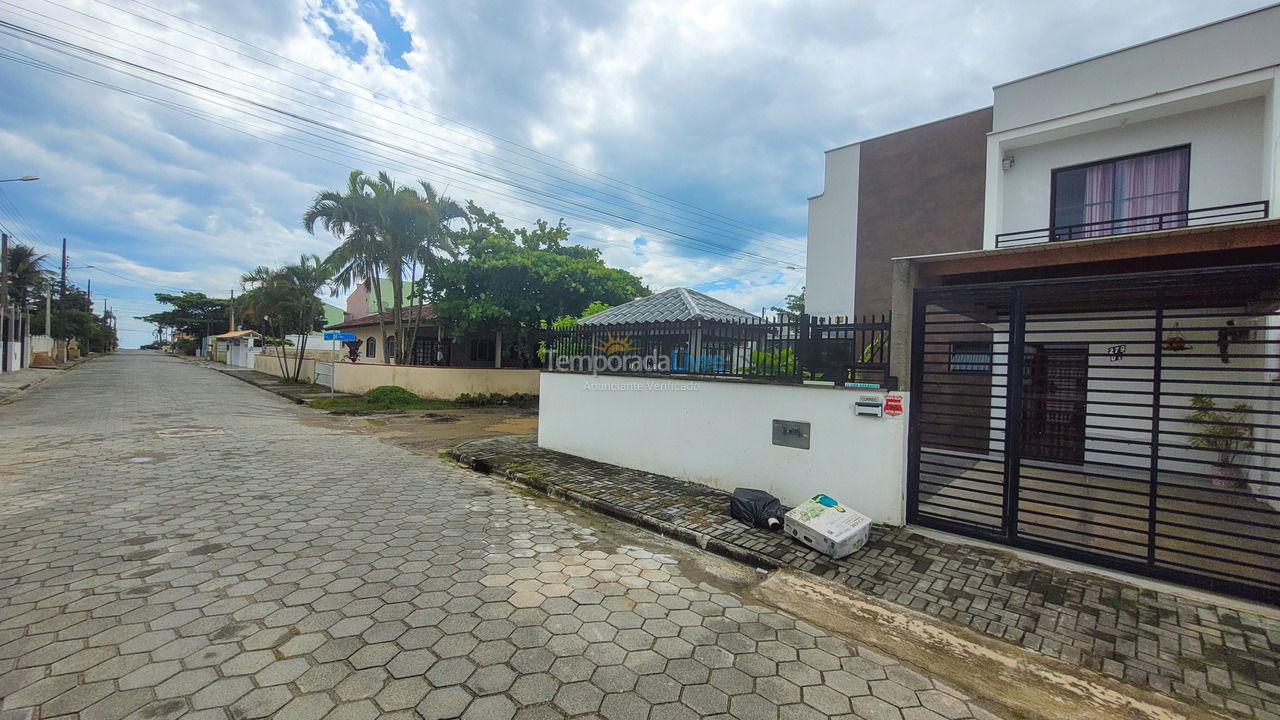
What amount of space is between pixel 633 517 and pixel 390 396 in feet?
41.2

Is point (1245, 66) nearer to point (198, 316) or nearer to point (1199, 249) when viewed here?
point (1199, 249)

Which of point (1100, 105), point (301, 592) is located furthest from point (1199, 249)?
point (301, 592)

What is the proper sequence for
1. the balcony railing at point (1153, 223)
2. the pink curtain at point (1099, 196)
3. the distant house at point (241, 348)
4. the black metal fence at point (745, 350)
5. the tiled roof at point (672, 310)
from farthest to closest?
the distant house at point (241, 348) < the tiled roof at point (672, 310) < the pink curtain at point (1099, 196) < the balcony railing at point (1153, 223) < the black metal fence at point (745, 350)

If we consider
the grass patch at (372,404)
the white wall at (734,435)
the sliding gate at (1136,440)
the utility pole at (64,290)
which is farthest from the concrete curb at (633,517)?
the utility pole at (64,290)

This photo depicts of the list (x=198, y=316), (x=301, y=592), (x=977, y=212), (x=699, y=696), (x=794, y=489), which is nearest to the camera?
(x=699, y=696)

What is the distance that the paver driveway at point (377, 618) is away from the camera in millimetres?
2273

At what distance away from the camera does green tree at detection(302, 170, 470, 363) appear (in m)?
15.4

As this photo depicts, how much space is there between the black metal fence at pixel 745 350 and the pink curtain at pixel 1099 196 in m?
6.04

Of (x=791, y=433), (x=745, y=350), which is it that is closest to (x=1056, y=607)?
(x=791, y=433)

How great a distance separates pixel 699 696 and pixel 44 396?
21.2m

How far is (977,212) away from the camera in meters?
9.42

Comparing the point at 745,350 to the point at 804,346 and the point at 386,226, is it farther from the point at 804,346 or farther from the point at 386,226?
the point at 386,226

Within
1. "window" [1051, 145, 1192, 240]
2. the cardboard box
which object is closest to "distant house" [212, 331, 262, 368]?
the cardboard box

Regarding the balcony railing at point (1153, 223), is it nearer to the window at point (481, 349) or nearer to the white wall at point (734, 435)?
the white wall at point (734, 435)
